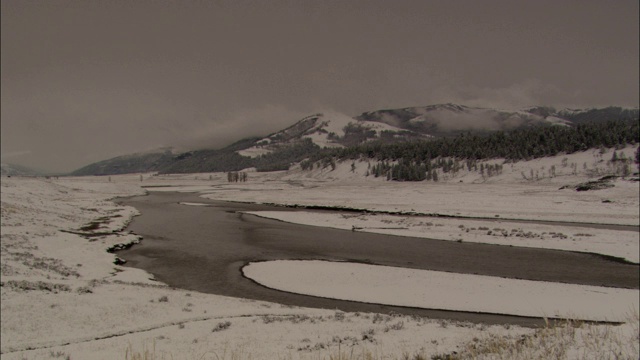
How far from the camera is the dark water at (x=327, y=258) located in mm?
23641

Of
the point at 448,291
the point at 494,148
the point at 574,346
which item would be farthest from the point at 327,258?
the point at 494,148

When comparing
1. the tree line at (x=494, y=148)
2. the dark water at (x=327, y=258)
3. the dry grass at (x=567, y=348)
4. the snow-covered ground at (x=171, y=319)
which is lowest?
the dark water at (x=327, y=258)

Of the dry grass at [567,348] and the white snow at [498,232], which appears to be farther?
the white snow at [498,232]

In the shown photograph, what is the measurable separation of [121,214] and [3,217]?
81.9 ft

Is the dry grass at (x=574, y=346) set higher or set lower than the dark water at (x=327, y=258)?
higher

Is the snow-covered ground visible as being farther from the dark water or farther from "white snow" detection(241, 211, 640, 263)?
the dark water

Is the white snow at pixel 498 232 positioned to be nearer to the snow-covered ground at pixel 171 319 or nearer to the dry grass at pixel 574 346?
the snow-covered ground at pixel 171 319

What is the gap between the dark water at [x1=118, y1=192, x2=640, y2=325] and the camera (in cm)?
2364

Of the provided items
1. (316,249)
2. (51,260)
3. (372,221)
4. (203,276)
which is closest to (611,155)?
(372,221)

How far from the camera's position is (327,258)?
108 feet

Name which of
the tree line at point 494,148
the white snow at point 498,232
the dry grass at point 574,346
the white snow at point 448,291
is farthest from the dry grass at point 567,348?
the tree line at point 494,148

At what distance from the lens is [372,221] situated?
55031 millimetres

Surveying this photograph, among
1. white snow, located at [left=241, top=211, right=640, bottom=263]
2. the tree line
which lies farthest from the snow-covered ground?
the tree line

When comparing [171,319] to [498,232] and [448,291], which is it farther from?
[498,232]
